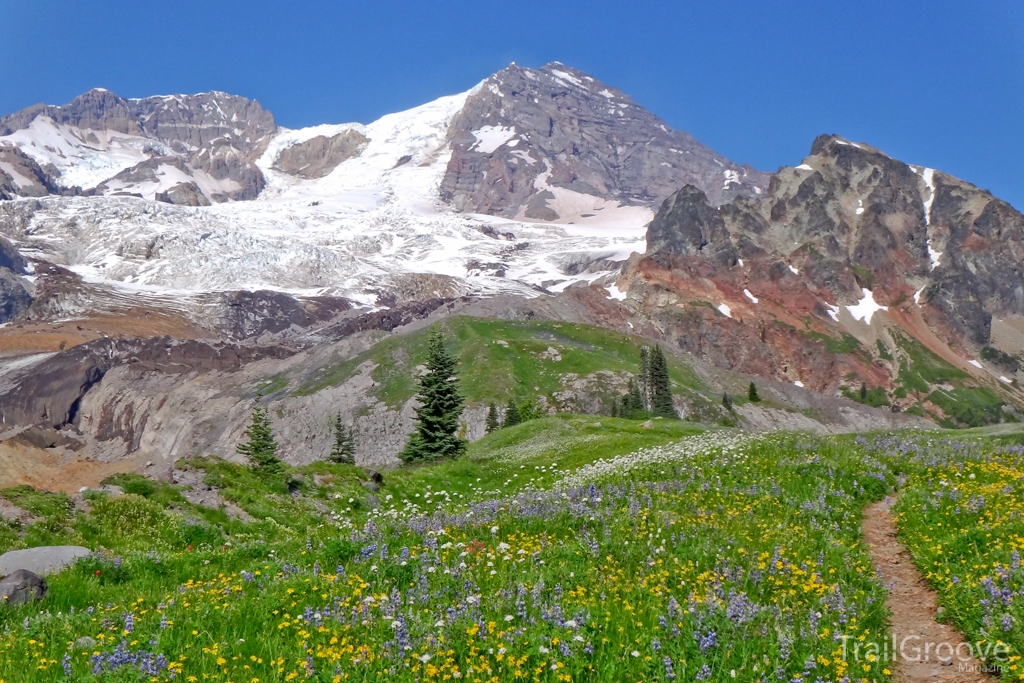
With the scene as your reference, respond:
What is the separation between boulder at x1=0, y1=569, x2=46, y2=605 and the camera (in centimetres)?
1073

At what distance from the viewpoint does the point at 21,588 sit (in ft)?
35.7

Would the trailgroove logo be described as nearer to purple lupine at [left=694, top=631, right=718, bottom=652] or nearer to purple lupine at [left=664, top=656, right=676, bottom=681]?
purple lupine at [left=694, top=631, right=718, bottom=652]

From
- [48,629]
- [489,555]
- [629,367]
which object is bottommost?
[48,629]

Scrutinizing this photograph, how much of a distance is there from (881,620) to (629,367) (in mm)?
153303

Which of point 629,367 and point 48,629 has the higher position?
point 629,367

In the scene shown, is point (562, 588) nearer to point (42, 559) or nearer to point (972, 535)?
point (972, 535)

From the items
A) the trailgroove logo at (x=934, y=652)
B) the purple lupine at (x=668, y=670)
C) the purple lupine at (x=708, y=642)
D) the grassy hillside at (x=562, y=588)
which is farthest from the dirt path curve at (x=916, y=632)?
the purple lupine at (x=668, y=670)

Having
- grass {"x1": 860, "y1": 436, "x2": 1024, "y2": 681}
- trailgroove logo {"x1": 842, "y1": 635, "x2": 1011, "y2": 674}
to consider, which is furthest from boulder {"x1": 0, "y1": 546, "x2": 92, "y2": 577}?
grass {"x1": 860, "y1": 436, "x2": 1024, "y2": 681}

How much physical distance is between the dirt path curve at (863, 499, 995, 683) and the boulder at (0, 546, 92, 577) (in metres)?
12.6

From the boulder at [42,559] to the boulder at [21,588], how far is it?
97cm

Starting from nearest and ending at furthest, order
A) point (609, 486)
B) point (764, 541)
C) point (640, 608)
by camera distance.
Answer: point (640, 608)
point (764, 541)
point (609, 486)

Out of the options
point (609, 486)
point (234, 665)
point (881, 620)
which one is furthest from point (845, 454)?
point (234, 665)

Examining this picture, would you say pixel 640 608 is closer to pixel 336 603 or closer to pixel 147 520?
pixel 336 603

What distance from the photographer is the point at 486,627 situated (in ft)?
26.8
